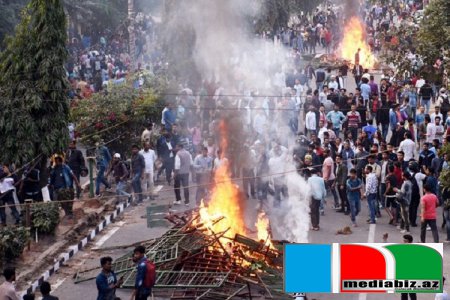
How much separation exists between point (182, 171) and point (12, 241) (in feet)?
18.0

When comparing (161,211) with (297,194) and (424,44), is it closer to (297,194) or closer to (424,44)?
(297,194)

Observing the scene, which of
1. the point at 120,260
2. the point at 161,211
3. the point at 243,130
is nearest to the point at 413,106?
the point at 243,130

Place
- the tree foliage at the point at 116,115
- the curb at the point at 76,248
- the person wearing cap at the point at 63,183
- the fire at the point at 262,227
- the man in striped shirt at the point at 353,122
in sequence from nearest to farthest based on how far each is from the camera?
1. the curb at the point at 76,248
2. the fire at the point at 262,227
3. the person wearing cap at the point at 63,183
4. the tree foliage at the point at 116,115
5. the man in striped shirt at the point at 353,122

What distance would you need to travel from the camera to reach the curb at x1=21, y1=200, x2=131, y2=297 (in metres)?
16.5

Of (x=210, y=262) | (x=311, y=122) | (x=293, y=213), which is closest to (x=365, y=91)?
(x=311, y=122)

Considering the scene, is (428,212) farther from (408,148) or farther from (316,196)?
(408,148)

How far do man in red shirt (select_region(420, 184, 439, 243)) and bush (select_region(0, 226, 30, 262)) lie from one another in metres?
6.67

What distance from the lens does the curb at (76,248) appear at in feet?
54.2

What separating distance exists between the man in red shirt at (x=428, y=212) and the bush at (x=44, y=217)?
20.9 ft

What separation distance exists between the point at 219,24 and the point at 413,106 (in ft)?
17.4

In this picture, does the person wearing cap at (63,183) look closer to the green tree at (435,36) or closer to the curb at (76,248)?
the curb at (76,248)

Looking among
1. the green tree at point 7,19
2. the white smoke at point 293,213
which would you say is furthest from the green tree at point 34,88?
the green tree at point 7,19

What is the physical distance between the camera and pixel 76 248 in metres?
18.4

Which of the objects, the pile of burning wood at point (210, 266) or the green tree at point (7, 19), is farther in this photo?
the green tree at point (7, 19)
